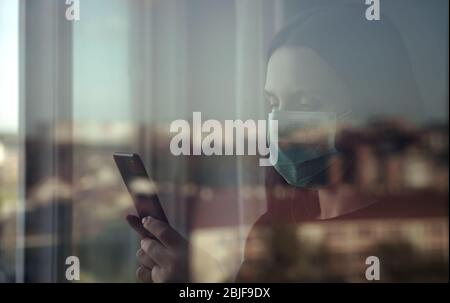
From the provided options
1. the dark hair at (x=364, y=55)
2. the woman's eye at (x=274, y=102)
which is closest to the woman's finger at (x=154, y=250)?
the woman's eye at (x=274, y=102)

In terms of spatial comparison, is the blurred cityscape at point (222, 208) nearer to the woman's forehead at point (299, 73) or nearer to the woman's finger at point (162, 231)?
the woman's finger at point (162, 231)

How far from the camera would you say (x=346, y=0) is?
5.84 ft

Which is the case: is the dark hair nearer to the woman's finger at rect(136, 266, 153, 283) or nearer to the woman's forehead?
the woman's forehead

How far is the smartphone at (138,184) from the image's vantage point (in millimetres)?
1763

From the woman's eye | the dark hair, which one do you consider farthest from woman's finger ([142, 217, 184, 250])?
the dark hair

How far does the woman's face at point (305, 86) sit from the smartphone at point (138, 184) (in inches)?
16.2

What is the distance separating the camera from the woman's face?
1.77 meters

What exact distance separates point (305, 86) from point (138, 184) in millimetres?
551

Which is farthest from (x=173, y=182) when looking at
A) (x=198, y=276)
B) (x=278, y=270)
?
(x=278, y=270)

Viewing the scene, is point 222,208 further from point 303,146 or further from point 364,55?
point 364,55

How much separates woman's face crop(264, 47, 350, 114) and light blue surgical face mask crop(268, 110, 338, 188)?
26mm

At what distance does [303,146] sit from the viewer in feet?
5.76
